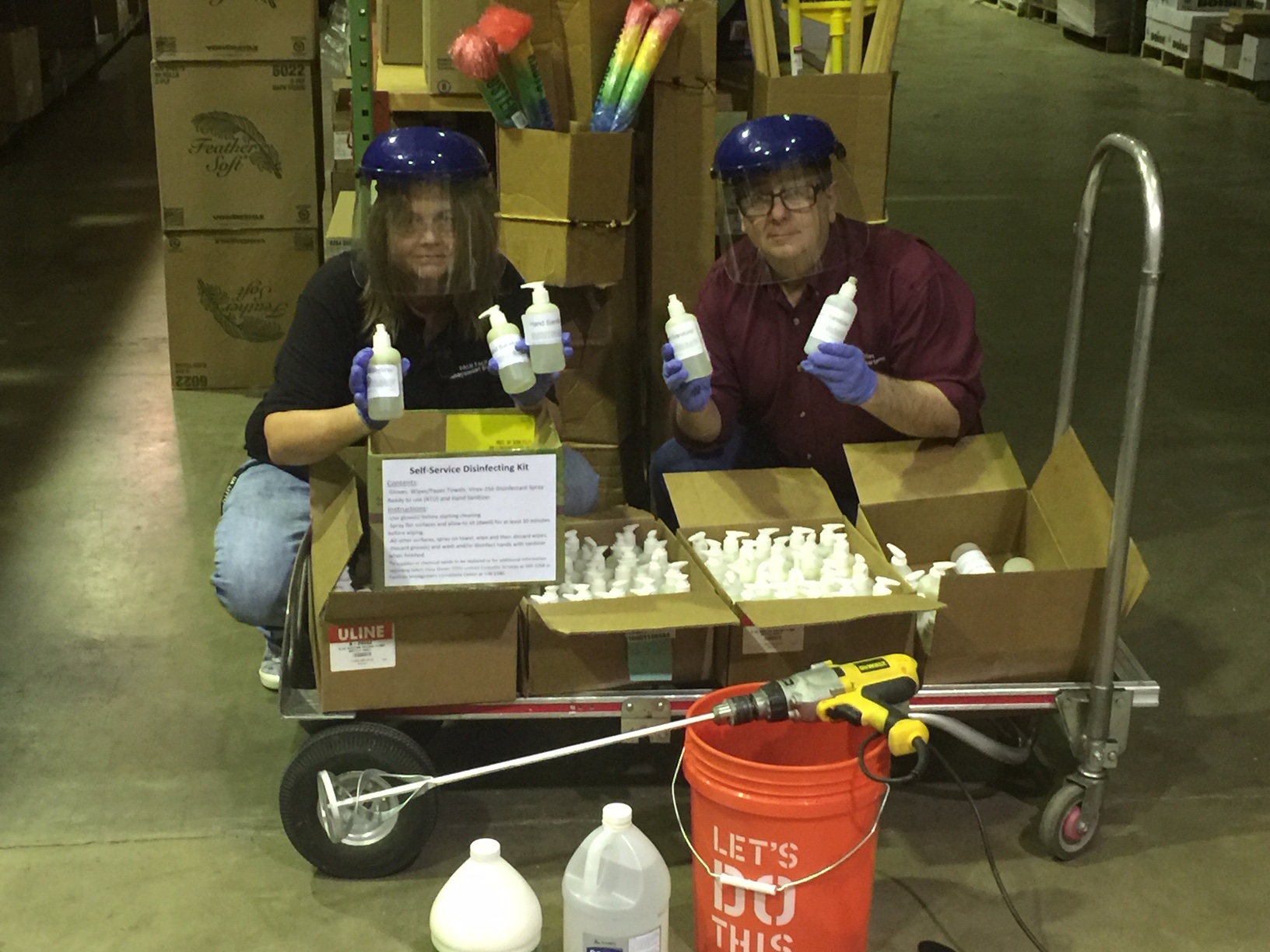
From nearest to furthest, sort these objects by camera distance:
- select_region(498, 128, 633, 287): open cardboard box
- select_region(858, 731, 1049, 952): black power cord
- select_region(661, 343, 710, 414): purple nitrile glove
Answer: select_region(858, 731, 1049, 952): black power cord → select_region(661, 343, 710, 414): purple nitrile glove → select_region(498, 128, 633, 287): open cardboard box

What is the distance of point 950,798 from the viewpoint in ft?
8.43

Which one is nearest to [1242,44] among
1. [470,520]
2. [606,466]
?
[606,466]

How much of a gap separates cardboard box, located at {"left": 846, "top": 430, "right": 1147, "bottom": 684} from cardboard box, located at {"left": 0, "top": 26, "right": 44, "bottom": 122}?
249 inches

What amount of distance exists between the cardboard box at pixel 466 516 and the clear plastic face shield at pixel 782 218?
0.60 meters

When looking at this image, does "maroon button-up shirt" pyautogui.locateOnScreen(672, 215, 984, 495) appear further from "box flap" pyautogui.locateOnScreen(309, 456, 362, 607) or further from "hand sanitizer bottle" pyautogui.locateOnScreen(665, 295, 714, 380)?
"box flap" pyautogui.locateOnScreen(309, 456, 362, 607)

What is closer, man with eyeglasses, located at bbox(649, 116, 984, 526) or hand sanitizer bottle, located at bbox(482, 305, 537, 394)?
hand sanitizer bottle, located at bbox(482, 305, 537, 394)

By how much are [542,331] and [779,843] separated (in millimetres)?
822

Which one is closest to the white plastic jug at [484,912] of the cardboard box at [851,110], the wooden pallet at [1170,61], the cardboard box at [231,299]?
the cardboard box at [851,110]

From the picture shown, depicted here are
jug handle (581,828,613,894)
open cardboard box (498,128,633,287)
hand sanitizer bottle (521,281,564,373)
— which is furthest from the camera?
open cardboard box (498,128,633,287)

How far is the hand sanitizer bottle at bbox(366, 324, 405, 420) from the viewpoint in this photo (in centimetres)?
212

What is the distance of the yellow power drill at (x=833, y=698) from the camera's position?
1.93 m

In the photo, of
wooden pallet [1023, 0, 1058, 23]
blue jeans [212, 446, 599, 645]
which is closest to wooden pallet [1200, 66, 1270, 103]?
wooden pallet [1023, 0, 1058, 23]

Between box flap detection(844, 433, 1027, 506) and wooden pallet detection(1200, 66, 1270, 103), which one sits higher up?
wooden pallet detection(1200, 66, 1270, 103)

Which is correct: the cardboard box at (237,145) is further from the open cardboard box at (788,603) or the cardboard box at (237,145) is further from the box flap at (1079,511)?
the box flap at (1079,511)
